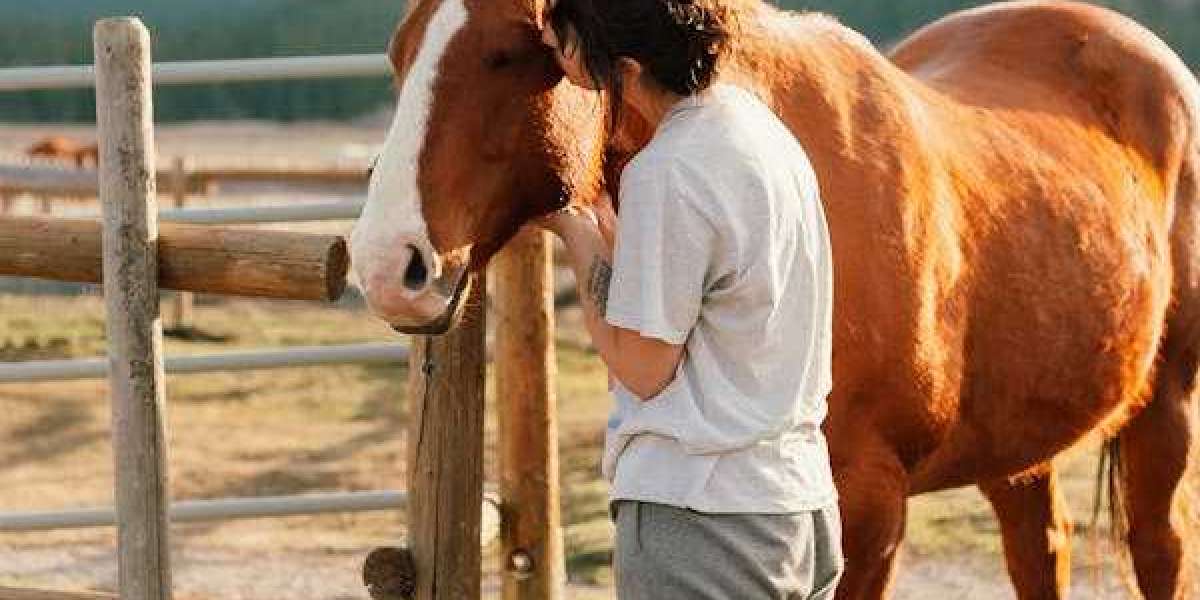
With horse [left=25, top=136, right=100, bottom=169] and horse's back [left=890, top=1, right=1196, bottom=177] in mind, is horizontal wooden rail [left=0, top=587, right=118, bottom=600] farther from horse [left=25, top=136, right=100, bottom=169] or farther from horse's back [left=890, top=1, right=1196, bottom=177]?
horse [left=25, top=136, right=100, bottom=169]

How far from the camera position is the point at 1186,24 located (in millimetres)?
28844

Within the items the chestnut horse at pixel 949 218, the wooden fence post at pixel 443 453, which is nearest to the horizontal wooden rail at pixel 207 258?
the wooden fence post at pixel 443 453

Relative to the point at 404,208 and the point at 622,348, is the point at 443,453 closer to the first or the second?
the point at 404,208

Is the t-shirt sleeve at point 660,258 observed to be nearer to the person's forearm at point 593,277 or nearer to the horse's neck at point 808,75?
the person's forearm at point 593,277

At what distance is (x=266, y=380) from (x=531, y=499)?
542 centimetres

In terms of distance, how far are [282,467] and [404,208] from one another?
4.99 metres

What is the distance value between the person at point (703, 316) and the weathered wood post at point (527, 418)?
144 centimetres

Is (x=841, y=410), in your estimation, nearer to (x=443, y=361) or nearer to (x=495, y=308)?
(x=443, y=361)

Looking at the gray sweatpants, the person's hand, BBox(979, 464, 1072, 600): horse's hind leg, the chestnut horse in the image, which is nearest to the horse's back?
the chestnut horse

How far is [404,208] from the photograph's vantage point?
2664 millimetres

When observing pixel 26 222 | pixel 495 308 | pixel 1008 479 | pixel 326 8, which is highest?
pixel 26 222

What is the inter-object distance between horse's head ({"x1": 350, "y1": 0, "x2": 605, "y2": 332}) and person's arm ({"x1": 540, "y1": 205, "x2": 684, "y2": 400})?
16cm

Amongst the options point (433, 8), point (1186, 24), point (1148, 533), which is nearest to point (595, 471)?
point (1148, 533)

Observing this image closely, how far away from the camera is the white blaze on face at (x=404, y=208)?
8.60ft
